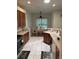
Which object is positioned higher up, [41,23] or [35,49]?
[41,23]

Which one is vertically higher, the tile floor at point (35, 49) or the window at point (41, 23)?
the window at point (41, 23)

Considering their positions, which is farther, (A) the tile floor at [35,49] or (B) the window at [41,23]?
(B) the window at [41,23]

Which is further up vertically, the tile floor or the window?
the window

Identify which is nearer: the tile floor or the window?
the tile floor

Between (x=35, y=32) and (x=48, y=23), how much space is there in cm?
205

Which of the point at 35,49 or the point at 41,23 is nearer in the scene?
the point at 35,49
